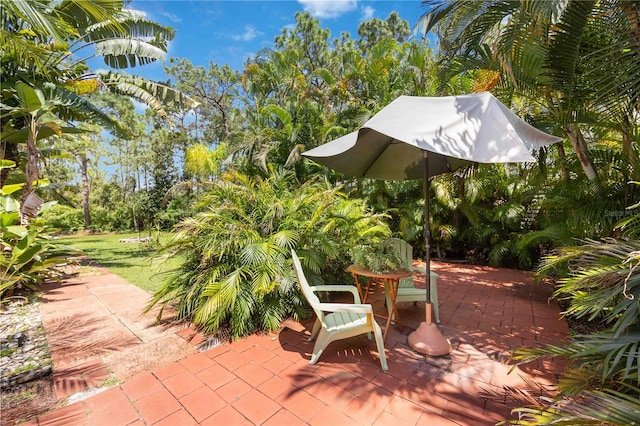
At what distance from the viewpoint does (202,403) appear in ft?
8.09

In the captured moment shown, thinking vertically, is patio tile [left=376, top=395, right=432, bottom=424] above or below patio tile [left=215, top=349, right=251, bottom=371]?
above

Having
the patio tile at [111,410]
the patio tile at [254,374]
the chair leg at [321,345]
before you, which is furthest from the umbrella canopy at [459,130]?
the patio tile at [111,410]

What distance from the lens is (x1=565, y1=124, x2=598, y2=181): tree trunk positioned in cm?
408

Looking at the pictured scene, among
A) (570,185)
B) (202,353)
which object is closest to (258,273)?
(202,353)

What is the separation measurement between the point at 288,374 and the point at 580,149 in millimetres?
5031

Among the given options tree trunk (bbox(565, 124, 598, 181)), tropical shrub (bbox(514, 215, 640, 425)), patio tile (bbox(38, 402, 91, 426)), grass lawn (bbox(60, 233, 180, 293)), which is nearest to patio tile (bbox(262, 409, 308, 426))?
patio tile (bbox(38, 402, 91, 426))

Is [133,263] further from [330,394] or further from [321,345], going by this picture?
[330,394]

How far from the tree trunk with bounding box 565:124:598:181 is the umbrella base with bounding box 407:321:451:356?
10.5 ft

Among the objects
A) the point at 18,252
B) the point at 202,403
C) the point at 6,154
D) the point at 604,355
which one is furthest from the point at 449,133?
the point at 6,154

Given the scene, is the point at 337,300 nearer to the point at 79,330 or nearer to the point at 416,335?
the point at 416,335

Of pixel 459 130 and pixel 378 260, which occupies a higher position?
pixel 459 130

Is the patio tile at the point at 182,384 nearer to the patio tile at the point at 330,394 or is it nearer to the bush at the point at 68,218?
the patio tile at the point at 330,394

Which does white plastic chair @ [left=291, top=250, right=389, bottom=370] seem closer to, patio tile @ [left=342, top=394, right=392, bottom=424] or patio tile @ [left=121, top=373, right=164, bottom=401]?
patio tile @ [left=342, top=394, right=392, bottom=424]

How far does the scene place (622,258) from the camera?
2.01 meters
